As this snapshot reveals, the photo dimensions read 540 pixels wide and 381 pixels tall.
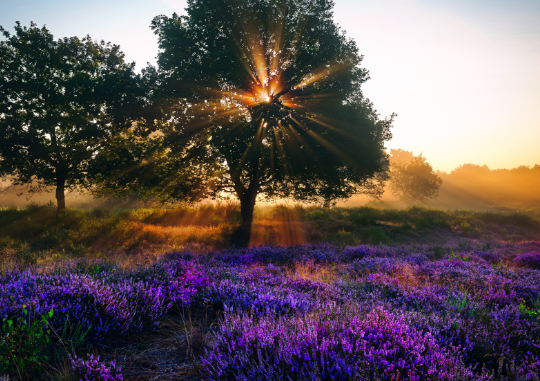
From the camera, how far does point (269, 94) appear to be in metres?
14.2

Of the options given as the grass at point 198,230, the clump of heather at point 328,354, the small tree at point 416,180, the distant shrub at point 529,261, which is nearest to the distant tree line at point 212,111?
the grass at point 198,230

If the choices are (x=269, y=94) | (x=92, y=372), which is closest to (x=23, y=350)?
(x=92, y=372)

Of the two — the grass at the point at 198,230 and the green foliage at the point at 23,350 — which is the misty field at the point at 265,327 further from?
the grass at the point at 198,230

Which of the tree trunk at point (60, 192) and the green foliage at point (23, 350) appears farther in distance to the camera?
the tree trunk at point (60, 192)

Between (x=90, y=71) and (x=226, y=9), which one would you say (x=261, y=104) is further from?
(x=90, y=71)

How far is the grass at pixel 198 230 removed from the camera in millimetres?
10734

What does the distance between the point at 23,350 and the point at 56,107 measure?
18.3 metres

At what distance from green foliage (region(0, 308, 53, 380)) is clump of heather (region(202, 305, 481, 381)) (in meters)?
1.32

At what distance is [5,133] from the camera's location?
48.3 feet

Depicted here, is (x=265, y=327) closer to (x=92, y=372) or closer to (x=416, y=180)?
(x=92, y=372)

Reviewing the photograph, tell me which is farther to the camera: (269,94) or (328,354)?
(269,94)

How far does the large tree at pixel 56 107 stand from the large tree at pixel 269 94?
3085mm

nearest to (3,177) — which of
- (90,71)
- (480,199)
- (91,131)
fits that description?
(91,131)

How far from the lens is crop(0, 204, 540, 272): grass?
423 inches
